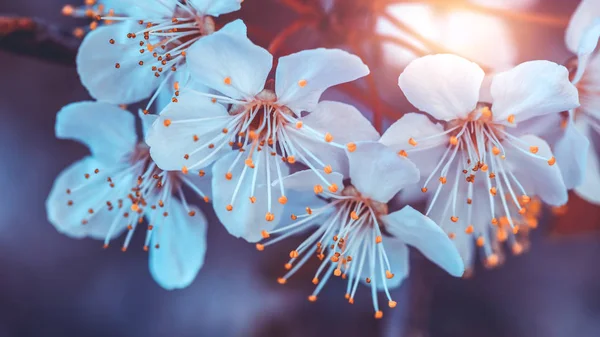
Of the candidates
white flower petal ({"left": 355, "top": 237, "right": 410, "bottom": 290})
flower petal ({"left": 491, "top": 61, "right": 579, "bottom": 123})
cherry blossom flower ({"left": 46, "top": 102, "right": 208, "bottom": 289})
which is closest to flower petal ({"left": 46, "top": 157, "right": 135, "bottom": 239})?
cherry blossom flower ({"left": 46, "top": 102, "right": 208, "bottom": 289})

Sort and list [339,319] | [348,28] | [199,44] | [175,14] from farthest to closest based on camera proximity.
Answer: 1. [339,319]
2. [348,28]
3. [175,14]
4. [199,44]

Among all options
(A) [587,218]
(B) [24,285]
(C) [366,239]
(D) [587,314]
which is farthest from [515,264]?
(B) [24,285]

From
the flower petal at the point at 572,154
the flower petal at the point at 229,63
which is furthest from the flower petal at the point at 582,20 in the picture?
the flower petal at the point at 229,63

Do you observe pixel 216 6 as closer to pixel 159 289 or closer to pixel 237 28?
pixel 237 28

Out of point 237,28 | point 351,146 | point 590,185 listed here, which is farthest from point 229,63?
point 590,185

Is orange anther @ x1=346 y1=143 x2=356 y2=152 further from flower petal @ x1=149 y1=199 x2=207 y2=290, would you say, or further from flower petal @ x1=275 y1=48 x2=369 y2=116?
flower petal @ x1=149 y1=199 x2=207 y2=290

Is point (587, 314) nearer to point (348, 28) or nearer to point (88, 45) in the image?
point (348, 28)

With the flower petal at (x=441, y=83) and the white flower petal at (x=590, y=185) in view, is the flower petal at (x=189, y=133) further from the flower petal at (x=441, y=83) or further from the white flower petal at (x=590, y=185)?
the white flower petal at (x=590, y=185)
